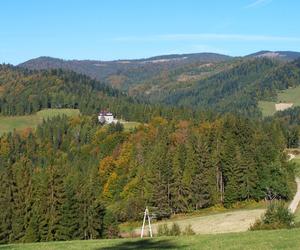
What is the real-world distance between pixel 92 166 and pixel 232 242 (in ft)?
421

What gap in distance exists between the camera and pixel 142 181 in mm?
118500

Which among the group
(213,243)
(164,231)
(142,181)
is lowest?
(142,181)

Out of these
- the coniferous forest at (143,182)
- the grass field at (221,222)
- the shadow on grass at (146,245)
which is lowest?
the grass field at (221,222)

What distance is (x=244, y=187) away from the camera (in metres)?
109

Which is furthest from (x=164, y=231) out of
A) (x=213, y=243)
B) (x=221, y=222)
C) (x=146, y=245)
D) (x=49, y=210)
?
(x=213, y=243)

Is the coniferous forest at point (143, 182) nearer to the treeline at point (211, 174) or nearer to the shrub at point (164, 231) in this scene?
the treeline at point (211, 174)

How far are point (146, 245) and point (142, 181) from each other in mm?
84736

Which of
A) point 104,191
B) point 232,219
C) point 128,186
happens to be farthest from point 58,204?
point 104,191

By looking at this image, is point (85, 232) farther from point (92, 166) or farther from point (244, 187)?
point (92, 166)

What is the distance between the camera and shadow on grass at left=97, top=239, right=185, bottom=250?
32500mm

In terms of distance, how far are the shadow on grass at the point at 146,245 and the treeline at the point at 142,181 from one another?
136 ft

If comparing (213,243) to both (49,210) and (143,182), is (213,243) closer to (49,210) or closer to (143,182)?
(49,210)

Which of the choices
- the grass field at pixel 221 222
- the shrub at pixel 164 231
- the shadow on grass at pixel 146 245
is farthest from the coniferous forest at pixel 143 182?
the shadow on grass at pixel 146 245

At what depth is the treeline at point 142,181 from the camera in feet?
260
